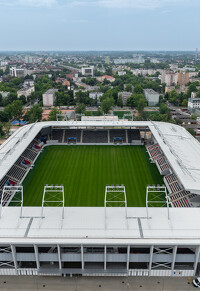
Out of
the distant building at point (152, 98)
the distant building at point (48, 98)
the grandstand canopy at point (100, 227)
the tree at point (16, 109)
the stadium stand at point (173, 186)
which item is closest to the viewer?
the grandstand canopy at point (100, 227)

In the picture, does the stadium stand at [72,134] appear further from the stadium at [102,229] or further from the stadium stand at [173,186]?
the stadium at [102,229]

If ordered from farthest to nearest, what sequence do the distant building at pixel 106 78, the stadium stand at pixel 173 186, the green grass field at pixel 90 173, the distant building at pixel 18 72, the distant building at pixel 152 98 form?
the distant building at pixel 18 72
the distant building at pixel 106 78
the distant building at pixel 152 98
the green grass field at pixel 90 173
the stadium stand at pixel 173 186

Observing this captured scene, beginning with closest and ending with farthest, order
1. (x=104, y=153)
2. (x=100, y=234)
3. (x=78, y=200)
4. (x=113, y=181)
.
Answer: (x=100, y=234), (x=78, y=200), (x=113, y=181), (x=104, y=153)

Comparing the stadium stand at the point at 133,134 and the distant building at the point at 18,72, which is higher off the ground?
the distant building at the point at 18,72

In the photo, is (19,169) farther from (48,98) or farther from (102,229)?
(48,98)

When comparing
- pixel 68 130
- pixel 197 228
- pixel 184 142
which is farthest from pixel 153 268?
pixel 68 130

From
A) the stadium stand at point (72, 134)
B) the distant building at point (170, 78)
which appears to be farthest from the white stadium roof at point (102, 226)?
the distant building at point (170, 78)

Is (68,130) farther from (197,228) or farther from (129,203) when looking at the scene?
(197,228)

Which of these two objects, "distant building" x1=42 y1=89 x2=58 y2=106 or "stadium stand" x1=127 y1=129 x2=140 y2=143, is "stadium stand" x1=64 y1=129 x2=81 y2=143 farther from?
"distant building" x1=42 y1=89 x2=58 y2=106
